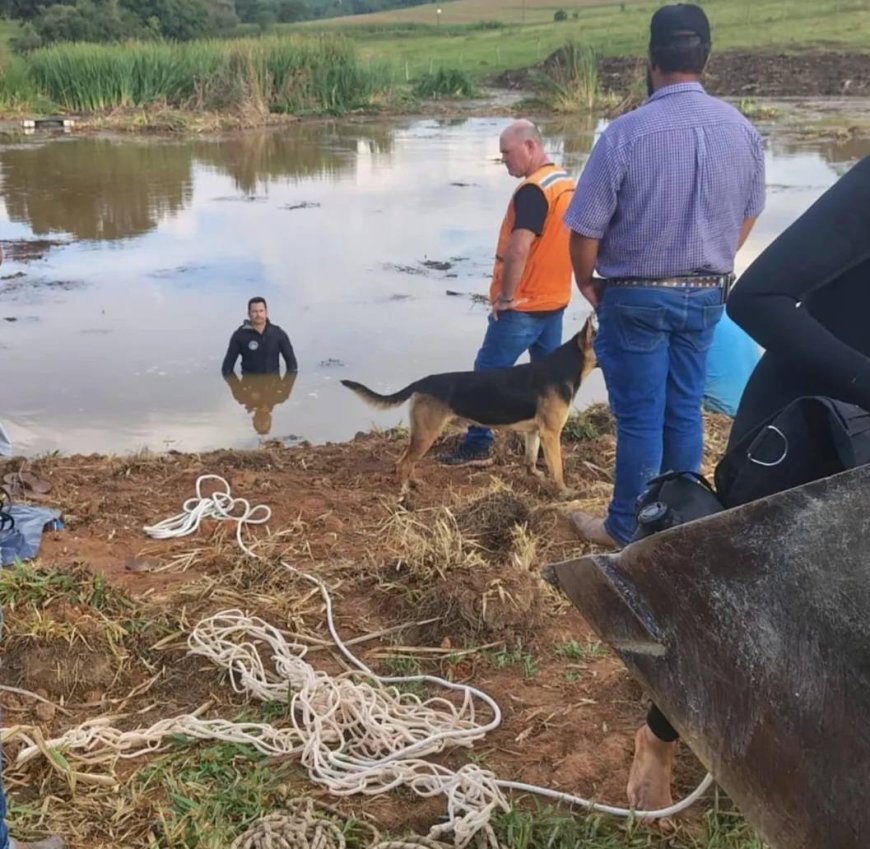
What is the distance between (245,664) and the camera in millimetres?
3914

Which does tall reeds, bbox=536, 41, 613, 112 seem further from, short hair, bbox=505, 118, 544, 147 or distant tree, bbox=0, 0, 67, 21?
short hair, bbox=505, 118, 544, 147

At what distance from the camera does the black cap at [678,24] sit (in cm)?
420

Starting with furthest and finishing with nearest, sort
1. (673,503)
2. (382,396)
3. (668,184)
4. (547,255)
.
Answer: (382,396) < (547,255) < (668,184) < (673,503)

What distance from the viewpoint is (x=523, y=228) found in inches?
258

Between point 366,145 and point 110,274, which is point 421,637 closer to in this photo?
point 110,274

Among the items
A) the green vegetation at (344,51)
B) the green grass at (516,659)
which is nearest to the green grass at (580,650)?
the green grass at (516,659)

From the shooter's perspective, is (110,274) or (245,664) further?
(110,274)

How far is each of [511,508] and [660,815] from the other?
8.47ft

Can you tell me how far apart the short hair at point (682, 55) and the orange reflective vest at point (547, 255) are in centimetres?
218

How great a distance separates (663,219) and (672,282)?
28 cm

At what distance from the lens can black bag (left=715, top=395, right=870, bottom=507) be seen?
7.37ft

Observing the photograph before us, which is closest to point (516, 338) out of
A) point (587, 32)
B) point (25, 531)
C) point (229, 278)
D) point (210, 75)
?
point (25, 531)

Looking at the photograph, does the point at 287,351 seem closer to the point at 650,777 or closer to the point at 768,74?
the point at 650,777


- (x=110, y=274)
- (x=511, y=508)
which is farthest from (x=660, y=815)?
(x=110, y=274)
